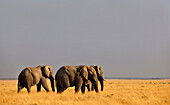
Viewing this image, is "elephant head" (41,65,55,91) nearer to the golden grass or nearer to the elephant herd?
the elephant herd

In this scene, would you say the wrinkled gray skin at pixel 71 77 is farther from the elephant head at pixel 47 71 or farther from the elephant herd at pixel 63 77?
the elephant head at pixel 47 71

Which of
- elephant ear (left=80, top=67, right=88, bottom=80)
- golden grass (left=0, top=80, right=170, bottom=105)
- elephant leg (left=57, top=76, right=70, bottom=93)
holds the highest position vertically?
elephant ear (left=80, top=67, right=88, bottom=80)

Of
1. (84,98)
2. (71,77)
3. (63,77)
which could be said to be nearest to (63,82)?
(63,77)

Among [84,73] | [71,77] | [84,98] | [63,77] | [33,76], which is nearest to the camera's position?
[84,98]

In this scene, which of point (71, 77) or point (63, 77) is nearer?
point (63, 77)

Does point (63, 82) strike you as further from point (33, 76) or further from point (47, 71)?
point (47, 71)

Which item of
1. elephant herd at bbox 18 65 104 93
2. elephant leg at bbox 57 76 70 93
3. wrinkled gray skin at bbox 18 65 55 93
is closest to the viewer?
elephant leg at bbox 57 76 70 93

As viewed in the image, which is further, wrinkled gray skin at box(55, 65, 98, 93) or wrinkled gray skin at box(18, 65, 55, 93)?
wrinkled gray skin at box(18, 65, 55, 93)

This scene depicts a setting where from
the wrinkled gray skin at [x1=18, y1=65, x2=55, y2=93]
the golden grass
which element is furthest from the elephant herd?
the golden grass

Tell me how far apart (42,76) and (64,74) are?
12.5ft

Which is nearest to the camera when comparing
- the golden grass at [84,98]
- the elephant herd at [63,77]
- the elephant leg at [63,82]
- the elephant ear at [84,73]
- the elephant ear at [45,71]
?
the golden grass at [84,98]

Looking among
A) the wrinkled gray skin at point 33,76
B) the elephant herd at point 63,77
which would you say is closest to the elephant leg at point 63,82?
the elephant herd at point 63,77

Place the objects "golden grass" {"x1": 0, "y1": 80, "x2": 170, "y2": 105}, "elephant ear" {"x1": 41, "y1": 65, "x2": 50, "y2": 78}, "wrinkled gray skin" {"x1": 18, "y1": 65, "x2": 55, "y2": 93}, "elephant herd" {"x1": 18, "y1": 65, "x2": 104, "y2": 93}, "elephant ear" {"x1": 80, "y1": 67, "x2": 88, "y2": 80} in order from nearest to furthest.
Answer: "golden grass" {"x1": 0, "y1": 80, "x2": 170, "y2": 105}
"elephant herd" {"x1": 18, "y1": 65, "x2": 104, "y2": 93}
"elephant ear" {"x1": 80, "y1": 67, "x2": 88, "y2": 80}
"wrinkled gray skin" {"x1": 18, "y1": 65, "x2": 55, "y2": 93}
"elephant ear" {"x1": 41, "y1": 65, "x2": 50, "y2": 78}

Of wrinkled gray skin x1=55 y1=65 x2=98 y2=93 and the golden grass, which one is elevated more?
wrinkled gray skin x1=55 y1=65 x2=98 y2=93
